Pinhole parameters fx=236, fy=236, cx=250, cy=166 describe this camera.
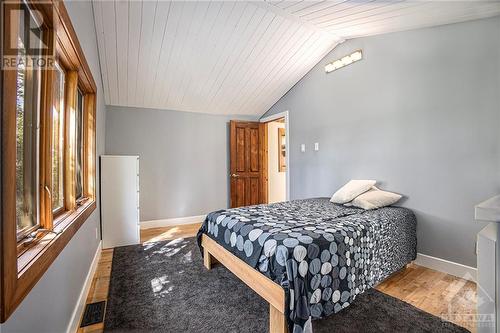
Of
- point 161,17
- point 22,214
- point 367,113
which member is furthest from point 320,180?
point 22,214

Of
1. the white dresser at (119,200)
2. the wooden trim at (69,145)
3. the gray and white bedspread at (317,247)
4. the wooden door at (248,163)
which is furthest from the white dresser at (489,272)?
the wooden door at (248,163)

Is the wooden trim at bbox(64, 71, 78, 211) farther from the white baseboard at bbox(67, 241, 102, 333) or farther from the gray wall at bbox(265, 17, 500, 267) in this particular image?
the gray wall at bbox(265, 17, 500, 267)

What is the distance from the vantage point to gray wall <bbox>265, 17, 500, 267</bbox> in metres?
2.20

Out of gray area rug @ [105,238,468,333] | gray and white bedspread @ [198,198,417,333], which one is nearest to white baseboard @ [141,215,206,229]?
gray area rug @ [105,238,468,333]

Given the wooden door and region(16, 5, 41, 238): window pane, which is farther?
the wooden door

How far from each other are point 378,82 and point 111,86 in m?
3.68

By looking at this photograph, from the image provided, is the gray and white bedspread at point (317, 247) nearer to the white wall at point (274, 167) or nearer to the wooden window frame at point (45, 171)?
the wooden window frame at point (45, 171)

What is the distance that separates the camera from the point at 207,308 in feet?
6.01

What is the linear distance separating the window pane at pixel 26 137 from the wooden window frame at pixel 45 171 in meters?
0.05

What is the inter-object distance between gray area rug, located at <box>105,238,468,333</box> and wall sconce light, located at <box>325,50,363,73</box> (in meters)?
2.82

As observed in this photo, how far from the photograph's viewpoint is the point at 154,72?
3344 mm

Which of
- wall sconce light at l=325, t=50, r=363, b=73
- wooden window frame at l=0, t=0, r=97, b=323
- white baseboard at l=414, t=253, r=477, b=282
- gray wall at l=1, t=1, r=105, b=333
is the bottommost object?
white baseboard at l=414, t=253, r=477, b=282

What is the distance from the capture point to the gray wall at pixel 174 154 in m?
4.01

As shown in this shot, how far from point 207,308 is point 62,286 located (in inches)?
38.4
